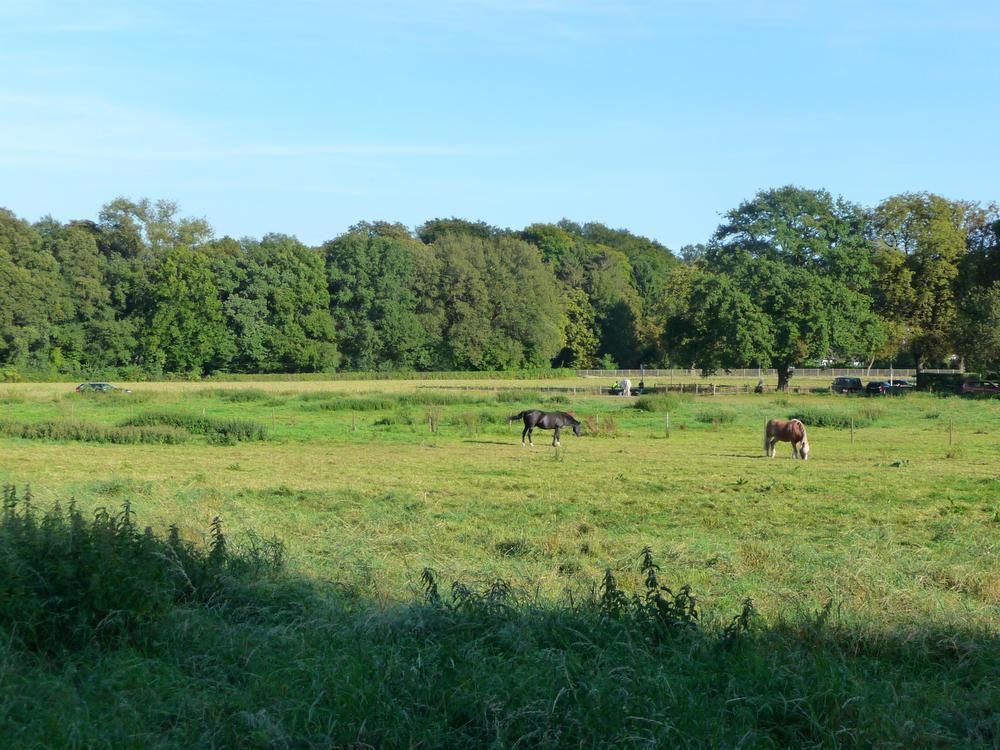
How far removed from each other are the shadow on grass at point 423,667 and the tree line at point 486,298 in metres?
48.7

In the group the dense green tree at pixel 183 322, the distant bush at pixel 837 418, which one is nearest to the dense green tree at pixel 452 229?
the dense green tree at pixel 183 322

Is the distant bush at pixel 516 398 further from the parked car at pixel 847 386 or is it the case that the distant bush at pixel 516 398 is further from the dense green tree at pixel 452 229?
the dense green tree at pixel 452 229

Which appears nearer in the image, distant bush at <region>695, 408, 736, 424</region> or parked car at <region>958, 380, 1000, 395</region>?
distant bush at <region>695, 408, 736, 424</region>

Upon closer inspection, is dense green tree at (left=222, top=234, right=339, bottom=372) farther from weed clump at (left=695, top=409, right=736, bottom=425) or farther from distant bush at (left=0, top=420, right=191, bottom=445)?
distant bush at (left=0, top=420, right=191, bottom=445)

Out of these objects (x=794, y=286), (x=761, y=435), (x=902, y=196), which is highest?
(x=902, y=196)

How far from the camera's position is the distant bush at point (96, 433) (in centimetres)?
3058

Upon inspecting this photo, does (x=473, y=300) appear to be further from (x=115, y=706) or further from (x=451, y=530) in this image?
(x=115, y=706)

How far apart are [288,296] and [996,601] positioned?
8280 cm

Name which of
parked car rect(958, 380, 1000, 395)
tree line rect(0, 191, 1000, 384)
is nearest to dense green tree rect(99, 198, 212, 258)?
tree line rect(0, 191, 1000, 384)

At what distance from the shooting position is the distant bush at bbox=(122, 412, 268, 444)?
104ft

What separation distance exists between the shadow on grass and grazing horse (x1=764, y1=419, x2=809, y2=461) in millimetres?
18970

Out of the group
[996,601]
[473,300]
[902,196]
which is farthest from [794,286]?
[996,601]

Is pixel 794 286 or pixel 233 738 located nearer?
pixel 233 738

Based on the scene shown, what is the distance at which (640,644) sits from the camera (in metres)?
7.11
